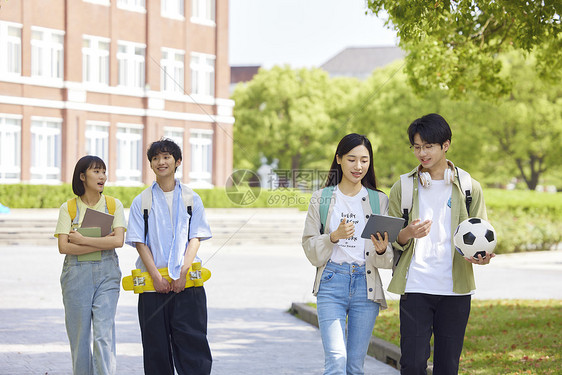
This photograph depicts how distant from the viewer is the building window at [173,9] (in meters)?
36.2

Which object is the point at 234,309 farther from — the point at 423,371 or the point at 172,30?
the point at 172,30

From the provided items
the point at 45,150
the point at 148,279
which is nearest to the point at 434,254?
the point at 148,279

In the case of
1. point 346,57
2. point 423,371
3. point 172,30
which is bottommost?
point 423,371

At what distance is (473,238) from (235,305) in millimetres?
7055

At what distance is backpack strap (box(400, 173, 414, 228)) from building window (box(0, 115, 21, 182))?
28808 mm

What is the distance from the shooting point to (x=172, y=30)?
119 feet

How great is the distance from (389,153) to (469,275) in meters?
41.0

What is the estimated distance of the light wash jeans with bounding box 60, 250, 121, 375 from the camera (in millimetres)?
5301

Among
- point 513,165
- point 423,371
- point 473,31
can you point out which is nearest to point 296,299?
point 473,31

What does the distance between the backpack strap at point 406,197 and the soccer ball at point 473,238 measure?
335mm

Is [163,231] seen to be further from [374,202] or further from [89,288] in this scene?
[374,202]

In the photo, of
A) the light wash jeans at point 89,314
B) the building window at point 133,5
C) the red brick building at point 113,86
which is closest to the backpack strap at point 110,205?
the light wash jeans at point 89,314

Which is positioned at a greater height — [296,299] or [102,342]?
[102,342]

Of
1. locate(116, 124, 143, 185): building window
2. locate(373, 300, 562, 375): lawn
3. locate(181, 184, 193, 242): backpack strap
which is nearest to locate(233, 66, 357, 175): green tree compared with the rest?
locate(116, 124, 143, 185): building window
